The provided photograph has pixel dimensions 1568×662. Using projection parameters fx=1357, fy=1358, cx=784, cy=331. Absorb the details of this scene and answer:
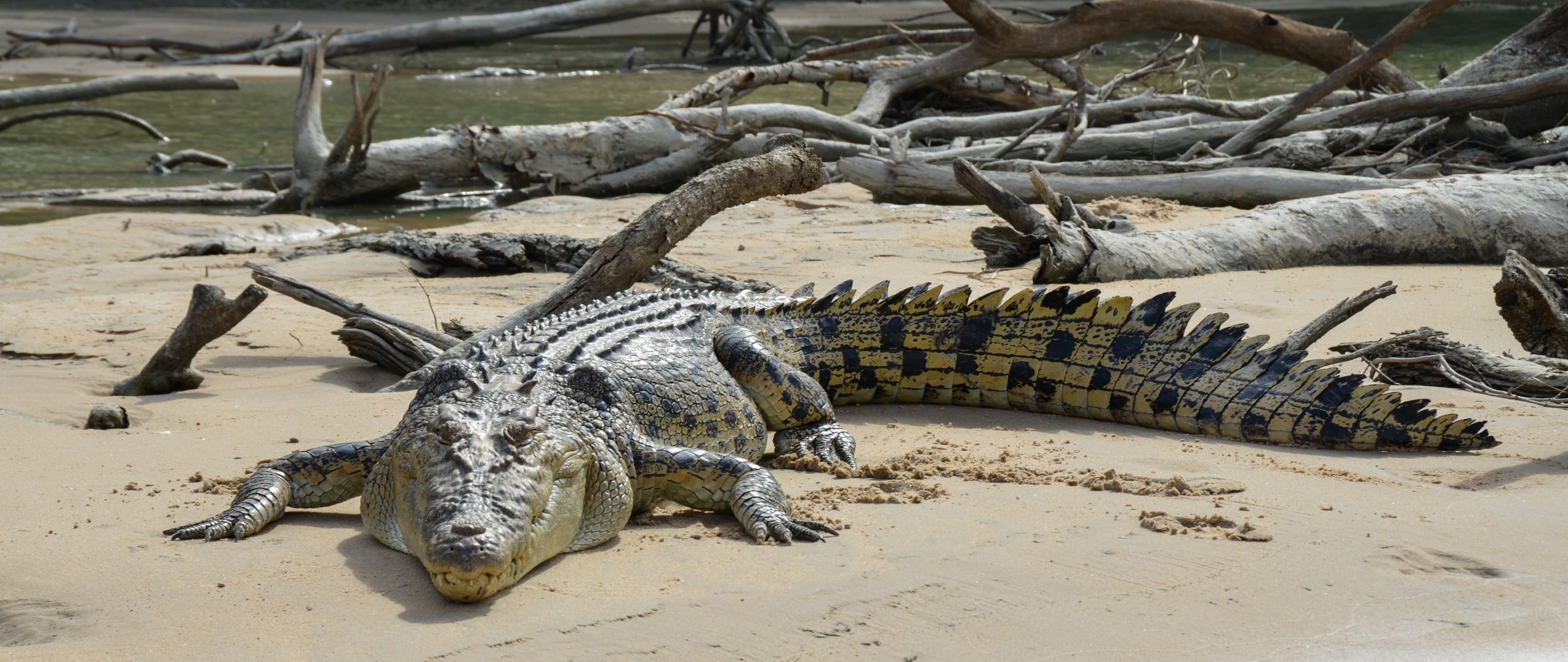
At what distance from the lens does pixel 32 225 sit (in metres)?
9.52

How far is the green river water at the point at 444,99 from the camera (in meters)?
13.4

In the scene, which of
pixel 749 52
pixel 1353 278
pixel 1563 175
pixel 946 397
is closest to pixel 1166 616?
pixel 946 397

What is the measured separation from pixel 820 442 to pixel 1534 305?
2486 mm

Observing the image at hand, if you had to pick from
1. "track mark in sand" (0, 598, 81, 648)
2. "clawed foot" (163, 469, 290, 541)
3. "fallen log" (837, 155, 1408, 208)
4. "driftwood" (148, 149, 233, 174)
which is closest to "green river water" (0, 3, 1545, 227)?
"driftwood" (148, 149, 233, 174)

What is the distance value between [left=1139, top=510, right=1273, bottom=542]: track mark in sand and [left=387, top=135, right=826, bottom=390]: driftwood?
288 centimetres

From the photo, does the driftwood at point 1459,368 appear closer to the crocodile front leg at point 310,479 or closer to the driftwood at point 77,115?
the crocodile front leg at point 310,479

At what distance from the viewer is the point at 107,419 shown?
4.62 m

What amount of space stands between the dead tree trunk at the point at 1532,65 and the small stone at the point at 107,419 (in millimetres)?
8784

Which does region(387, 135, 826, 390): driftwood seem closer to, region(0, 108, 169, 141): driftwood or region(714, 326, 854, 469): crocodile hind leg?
region(714, 326, 854, 469): crocodile hind leg

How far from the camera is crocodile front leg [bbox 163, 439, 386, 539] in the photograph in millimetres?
3562

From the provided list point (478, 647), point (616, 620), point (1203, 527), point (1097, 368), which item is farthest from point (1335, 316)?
point (478, 647)

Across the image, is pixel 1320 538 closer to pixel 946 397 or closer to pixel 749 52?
pixel 946 397

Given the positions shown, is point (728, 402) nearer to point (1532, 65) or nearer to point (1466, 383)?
point (1466, 383)

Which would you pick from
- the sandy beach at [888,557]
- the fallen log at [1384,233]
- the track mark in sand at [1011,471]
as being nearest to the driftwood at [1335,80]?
the fallen log at [1384,233]
